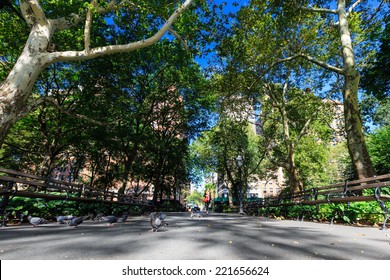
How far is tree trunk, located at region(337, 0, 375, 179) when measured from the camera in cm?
892

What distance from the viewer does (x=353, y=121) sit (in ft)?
31.4

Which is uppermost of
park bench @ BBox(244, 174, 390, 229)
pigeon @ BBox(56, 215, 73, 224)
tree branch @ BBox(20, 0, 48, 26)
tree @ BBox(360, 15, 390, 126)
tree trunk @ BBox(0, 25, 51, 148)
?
tree @ BBox(360, 15, 390, 126)

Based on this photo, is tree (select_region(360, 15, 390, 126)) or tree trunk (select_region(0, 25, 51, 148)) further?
tree (select_region(360, 15, 390, 126))

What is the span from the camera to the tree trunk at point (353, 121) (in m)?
8.92

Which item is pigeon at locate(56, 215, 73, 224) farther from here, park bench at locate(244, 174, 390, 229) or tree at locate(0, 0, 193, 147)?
park bench at locate(244, 174, 390, 229)

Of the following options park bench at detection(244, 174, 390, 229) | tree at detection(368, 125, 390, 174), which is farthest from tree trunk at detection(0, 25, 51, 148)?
tree at detection(368, 125, 390, 174)

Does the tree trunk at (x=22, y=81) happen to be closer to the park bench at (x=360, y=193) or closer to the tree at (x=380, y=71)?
the park bench at (x=360, y=193)

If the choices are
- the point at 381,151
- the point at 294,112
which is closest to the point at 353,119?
the point at 294,112

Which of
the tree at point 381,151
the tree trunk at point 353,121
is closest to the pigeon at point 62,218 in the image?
the tree trunk at point 353,121

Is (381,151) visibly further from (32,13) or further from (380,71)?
(32,13)

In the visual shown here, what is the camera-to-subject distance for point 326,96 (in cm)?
1947

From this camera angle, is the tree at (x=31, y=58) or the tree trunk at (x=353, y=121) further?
the tree trunk at (x=353, y=121)

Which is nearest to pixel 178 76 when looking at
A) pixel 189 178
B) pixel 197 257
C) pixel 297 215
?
pixel 297 215
